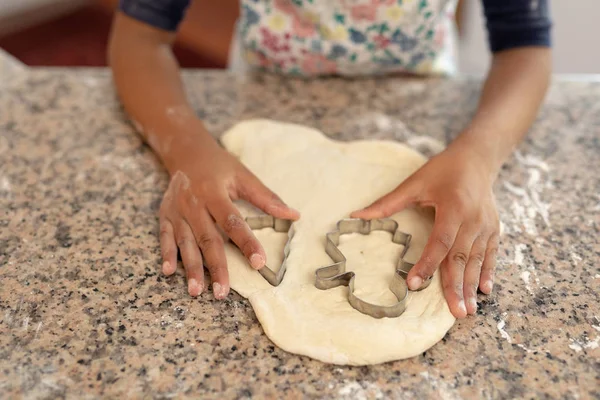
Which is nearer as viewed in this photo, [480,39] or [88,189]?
[88,189]

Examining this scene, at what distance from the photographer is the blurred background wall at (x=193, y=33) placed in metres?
2.17

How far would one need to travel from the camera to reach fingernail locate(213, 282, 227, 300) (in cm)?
82

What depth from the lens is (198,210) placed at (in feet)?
3.02

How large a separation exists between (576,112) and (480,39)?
4.01 feet

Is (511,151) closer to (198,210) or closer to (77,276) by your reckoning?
(198,210)

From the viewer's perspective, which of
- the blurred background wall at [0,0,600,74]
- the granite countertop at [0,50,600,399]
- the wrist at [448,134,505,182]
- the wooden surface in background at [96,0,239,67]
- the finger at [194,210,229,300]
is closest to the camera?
the granite countertop at [0,50,600,399]

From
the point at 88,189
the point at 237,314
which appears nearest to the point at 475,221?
the point at 237,314

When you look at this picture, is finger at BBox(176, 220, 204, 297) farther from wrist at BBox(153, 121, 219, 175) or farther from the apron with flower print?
the apron with flower print

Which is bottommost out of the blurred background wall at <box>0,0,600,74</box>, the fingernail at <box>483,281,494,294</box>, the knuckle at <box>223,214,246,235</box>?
the blurred background wall at <box>0,0,600,74</box>

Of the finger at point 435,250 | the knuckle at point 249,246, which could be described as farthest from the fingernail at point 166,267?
the finger at point 435,250

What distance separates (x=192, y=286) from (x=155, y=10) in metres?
0.65

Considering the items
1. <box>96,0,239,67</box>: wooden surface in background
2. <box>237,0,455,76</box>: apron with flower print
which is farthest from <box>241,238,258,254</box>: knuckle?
<box>96,0,239,67</box>: wooden surface in background

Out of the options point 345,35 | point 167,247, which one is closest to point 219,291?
point 167,247

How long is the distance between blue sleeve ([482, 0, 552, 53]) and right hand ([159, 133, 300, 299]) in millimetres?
631
